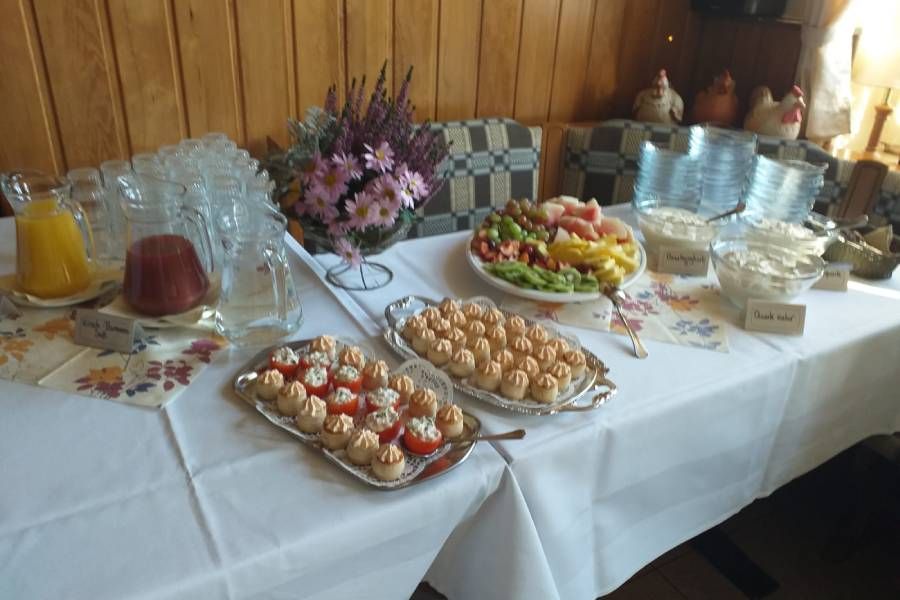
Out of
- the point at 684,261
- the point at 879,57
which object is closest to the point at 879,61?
the point at 879,57

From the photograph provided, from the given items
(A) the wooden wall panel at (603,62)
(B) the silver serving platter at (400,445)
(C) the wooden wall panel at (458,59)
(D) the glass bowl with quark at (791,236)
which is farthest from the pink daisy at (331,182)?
(A) the wooden wall panel at (603,62)

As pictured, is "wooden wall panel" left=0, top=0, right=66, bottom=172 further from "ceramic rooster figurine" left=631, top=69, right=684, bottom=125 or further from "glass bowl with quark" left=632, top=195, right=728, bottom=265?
"ceramic rooster figurine" left=631, top=69, right=684, bottom=125

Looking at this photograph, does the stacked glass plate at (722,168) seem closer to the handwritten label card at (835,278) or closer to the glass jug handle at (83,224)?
the handwritten label card at (835,278)

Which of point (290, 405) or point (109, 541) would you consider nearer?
point (109, 541)

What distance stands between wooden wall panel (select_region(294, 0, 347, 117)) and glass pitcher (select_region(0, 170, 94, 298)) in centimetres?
90

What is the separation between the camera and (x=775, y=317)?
1.08 m

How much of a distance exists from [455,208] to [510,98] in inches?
19.4

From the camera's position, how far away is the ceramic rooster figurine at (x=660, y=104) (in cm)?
210

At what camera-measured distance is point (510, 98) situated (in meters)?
2.15

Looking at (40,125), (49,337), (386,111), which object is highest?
(386,111)

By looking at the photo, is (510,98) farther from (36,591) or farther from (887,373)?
(36,591)

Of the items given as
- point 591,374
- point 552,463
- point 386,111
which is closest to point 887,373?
point 591,374

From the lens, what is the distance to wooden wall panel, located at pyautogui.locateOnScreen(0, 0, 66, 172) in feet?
4.84

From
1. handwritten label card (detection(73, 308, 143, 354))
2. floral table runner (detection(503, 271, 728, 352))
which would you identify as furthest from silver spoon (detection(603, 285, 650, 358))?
handwritten label card (detection(73, 308, 143, 354))
